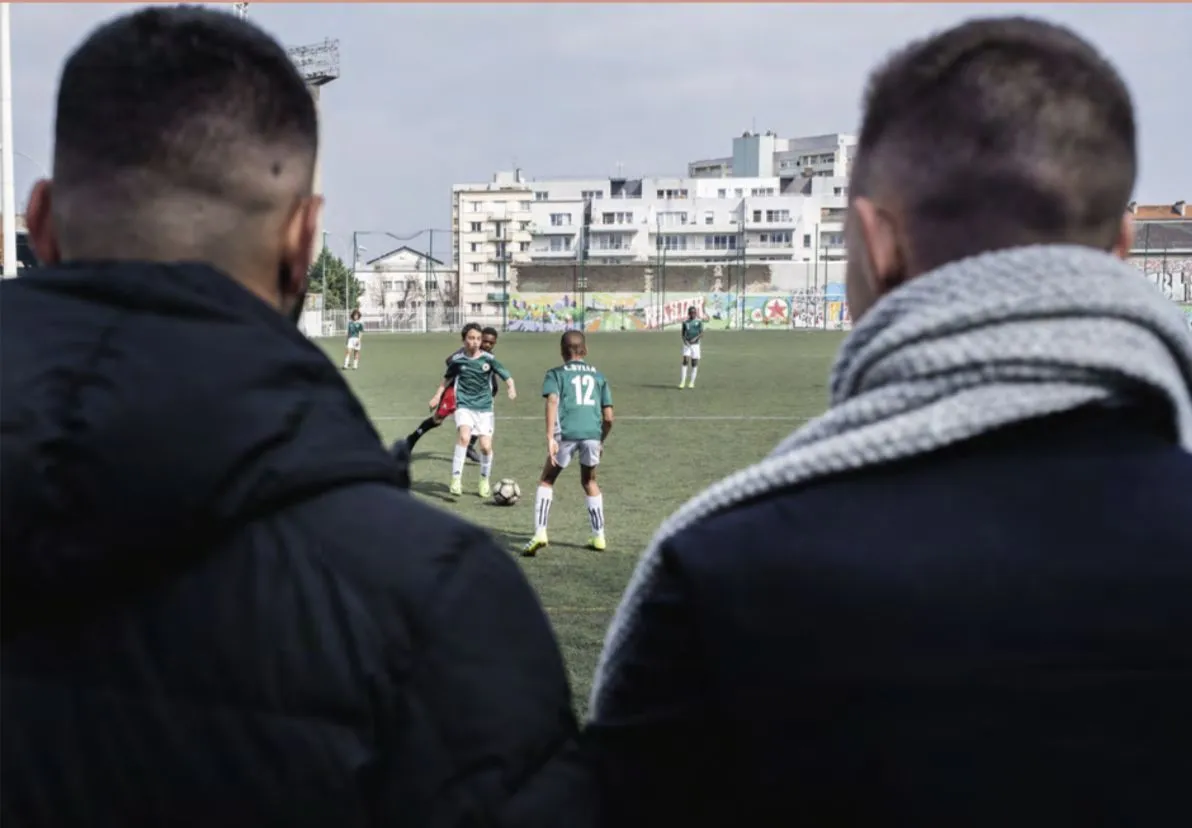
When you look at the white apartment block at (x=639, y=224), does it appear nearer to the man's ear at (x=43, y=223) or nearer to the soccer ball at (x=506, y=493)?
the soccer ball at (x=506, y=493)

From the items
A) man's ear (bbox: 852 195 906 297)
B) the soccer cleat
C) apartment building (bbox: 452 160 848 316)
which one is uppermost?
apartment building (bbox: 452 160 848 316)

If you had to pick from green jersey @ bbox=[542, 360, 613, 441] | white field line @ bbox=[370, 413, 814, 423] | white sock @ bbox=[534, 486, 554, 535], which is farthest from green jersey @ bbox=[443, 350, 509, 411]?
white field line @ bbox=[370, 413, 814, 423]

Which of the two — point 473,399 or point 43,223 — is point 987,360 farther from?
point 473,399

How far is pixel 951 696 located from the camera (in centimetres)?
136

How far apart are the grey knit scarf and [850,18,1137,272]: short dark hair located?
63mm

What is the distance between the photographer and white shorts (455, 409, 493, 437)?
15.0m

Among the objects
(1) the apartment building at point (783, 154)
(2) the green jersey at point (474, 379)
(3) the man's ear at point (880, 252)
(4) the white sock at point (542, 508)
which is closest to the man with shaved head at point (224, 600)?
(3) the man's ear at point (880, 252)

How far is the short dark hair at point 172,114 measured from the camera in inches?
60.4

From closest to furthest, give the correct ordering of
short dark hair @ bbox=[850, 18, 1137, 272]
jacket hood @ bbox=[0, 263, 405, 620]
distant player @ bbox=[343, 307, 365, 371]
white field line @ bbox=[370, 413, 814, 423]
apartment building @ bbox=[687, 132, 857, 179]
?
jacket hood @ bbox=[0, 263, 405, 620]
short dark hair @ bbox=[850, 18, 1137, 272]
white field line @ bbox=[370, 413, 814, 423]
distant player @ bbox=[343, 307, 365, 371]
apartment building @ bbox=[687, 132, 857, 179]

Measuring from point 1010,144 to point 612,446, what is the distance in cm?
1710

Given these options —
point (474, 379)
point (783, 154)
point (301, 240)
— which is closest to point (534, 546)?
point (474, 379)

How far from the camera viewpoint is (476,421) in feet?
49.6

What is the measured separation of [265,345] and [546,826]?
0.63m

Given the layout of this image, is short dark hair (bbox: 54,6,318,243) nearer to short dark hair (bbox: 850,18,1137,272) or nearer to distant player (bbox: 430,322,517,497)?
A: short dark hair (bbox: 850,18,1137,272)
